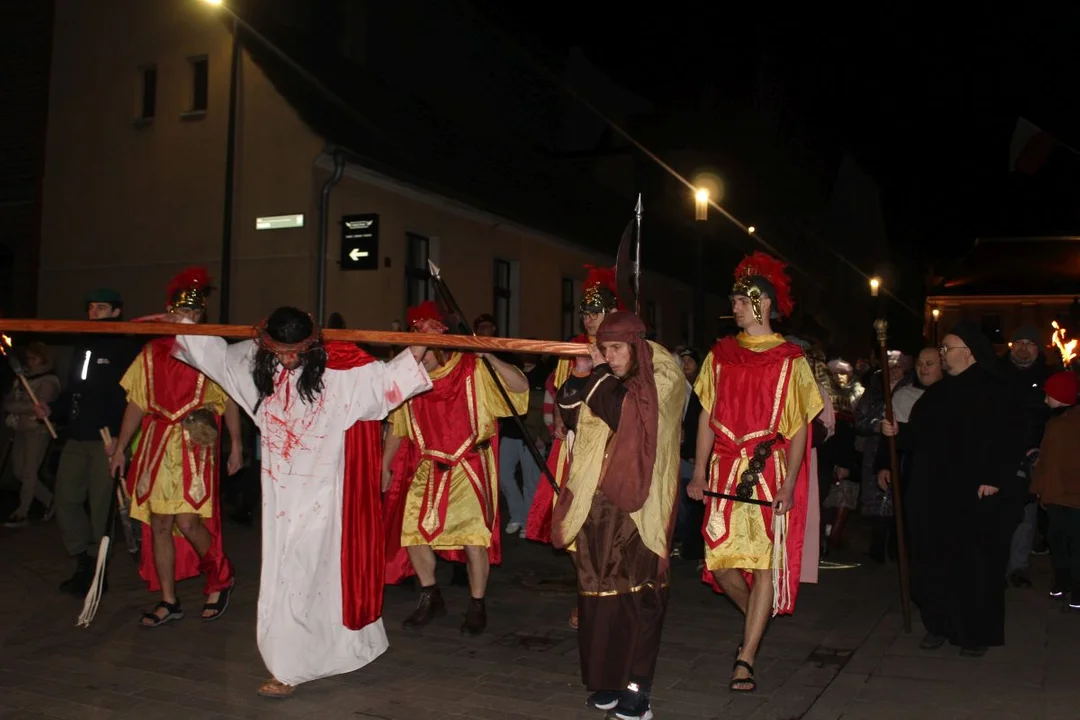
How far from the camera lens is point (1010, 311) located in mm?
61969

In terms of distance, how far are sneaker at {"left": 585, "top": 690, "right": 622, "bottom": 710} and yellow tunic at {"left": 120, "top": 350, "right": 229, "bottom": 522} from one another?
282cm

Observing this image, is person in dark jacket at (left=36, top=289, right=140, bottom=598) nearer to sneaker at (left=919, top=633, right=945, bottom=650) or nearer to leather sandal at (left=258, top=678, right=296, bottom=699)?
leather sandal at (left=258, top=678, right=296, bottom=699)

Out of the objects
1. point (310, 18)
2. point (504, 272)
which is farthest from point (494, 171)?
point (310, 18)

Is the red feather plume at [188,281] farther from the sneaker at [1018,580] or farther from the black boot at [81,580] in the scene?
the sneaker at [1018,580]

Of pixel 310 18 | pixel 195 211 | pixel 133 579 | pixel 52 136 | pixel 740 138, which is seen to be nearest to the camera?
pixel 133 579

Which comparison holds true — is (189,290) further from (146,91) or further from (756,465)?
(146,91)

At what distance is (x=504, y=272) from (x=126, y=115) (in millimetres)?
7032

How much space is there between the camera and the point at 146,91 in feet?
57.3

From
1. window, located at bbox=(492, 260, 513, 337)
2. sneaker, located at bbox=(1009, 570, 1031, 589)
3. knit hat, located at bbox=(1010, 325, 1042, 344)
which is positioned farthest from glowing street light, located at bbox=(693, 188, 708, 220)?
sneaker, located at bbox=(1009, 570, 1031, 589)

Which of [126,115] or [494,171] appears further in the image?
[494,171]

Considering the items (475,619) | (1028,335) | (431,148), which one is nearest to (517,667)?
(475,619)

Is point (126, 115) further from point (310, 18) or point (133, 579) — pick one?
point (133, 579)

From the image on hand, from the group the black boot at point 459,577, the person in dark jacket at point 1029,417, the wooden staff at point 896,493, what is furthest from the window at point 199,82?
the wooden staff at point 896,493

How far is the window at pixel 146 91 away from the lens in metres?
17.3
